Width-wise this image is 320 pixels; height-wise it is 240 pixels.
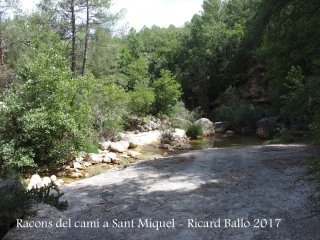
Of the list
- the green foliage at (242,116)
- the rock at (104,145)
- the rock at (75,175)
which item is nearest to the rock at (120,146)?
the rock at (104,145)

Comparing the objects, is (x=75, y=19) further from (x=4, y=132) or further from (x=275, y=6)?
(x=275, y=6)

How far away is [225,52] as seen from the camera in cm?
2820

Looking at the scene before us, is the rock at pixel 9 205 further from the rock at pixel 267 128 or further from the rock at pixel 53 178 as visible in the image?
the rock at pixel 267 128

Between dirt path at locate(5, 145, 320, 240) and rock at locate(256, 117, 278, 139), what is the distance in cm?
875

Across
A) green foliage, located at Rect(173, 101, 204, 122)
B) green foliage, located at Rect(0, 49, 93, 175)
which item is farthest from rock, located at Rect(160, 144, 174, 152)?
green foliage, located at Rect(173, 101, 204, 122)

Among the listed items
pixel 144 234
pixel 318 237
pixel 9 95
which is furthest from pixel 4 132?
pixel 318 237

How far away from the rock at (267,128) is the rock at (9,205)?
13601mm

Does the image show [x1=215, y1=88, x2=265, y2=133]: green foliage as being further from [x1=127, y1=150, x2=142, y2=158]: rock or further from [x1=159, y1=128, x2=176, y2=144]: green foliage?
[x1=127, y1=150, x2=142, y2=158]: rock

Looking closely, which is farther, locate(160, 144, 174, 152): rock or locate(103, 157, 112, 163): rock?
locate(160, 144, 174, 152): rock

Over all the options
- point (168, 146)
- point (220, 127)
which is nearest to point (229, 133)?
point (220, 127)

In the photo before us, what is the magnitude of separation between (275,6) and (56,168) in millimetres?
8353

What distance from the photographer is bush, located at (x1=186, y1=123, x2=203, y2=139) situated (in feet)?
58.1

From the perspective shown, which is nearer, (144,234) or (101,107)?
(144,234)

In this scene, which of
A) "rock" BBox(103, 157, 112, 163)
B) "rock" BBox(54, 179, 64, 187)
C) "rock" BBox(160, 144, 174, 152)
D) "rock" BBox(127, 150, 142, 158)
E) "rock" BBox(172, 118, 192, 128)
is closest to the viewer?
"rock" BBox(54, 179, 64, 187)
